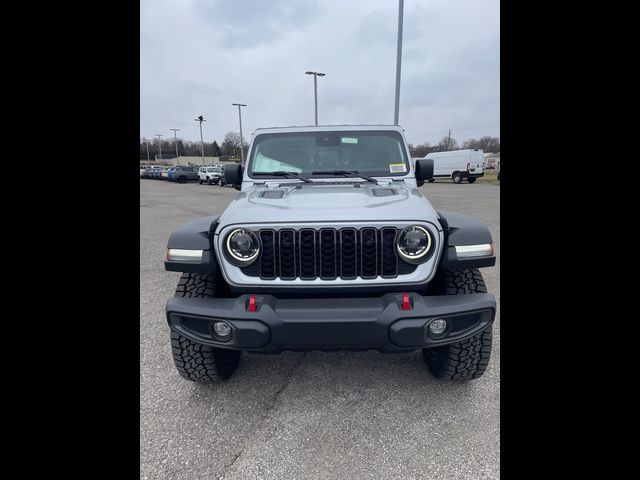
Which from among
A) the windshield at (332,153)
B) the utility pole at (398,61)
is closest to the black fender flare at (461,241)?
the windshield at (332,153)

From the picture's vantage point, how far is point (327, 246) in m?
2.09

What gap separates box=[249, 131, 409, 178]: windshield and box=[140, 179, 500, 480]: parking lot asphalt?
166cm

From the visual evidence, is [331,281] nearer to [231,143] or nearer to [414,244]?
[414,244]

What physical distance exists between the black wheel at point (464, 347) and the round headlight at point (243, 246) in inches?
47.4

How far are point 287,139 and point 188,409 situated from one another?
7.82ft

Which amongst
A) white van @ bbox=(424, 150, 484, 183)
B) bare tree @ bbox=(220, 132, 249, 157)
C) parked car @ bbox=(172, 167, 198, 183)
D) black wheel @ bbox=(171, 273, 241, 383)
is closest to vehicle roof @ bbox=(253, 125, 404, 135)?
black wheel @ bbox=(171, 273, 241, 383)

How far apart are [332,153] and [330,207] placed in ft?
4.16

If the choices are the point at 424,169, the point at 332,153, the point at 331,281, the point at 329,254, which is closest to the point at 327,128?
the point at 332,153

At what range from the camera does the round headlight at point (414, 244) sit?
2088 millimetres

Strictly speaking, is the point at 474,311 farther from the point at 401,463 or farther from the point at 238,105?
the point at 238,105

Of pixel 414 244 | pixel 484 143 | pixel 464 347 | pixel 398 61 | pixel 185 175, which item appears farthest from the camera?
pixel 484 143

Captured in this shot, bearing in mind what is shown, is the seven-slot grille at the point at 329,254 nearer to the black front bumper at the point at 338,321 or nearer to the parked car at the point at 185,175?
the black front bumper at the point at 338,321

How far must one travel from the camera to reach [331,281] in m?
2.10
